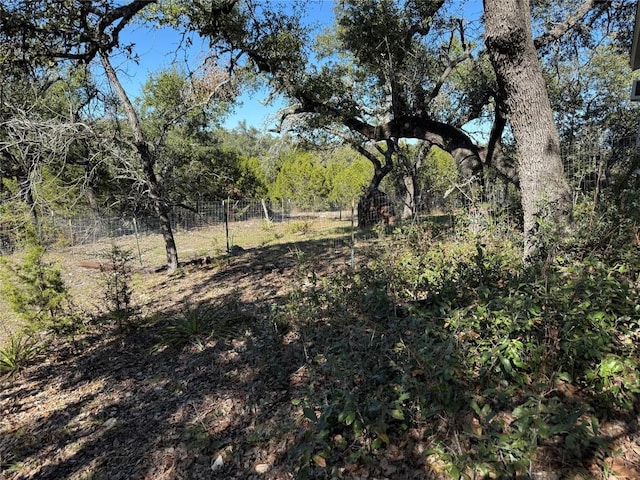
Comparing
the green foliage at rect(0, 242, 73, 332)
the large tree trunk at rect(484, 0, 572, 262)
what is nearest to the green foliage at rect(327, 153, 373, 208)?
the large tree trunk at rect(484, 0, 572, 262)

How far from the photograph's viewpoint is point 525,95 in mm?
3967

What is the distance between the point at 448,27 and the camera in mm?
8203

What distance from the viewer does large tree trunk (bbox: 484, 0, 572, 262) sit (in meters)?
3.85

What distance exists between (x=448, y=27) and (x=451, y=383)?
8.49 m

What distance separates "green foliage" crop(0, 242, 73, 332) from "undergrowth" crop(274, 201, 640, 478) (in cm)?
333

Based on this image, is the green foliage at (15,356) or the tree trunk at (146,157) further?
the tree trunk at (146,157)

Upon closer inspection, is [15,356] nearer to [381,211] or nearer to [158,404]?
[158,404]

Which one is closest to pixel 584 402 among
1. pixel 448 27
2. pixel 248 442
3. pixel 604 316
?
pixel 604 316

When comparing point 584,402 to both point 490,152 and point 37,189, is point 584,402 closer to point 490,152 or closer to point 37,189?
point 490,152

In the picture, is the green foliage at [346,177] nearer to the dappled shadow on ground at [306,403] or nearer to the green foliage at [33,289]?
the green foliage at [33,289]

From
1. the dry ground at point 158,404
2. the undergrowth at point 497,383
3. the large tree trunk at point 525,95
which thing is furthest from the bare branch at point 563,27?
the dry ground at point 158,404

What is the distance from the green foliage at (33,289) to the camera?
396 cm

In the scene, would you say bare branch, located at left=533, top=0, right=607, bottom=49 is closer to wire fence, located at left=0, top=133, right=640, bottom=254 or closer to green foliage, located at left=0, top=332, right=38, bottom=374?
wire fence, located at left=0, top=133, right=640, bottom=254

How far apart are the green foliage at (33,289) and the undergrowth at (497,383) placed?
3.33 m
